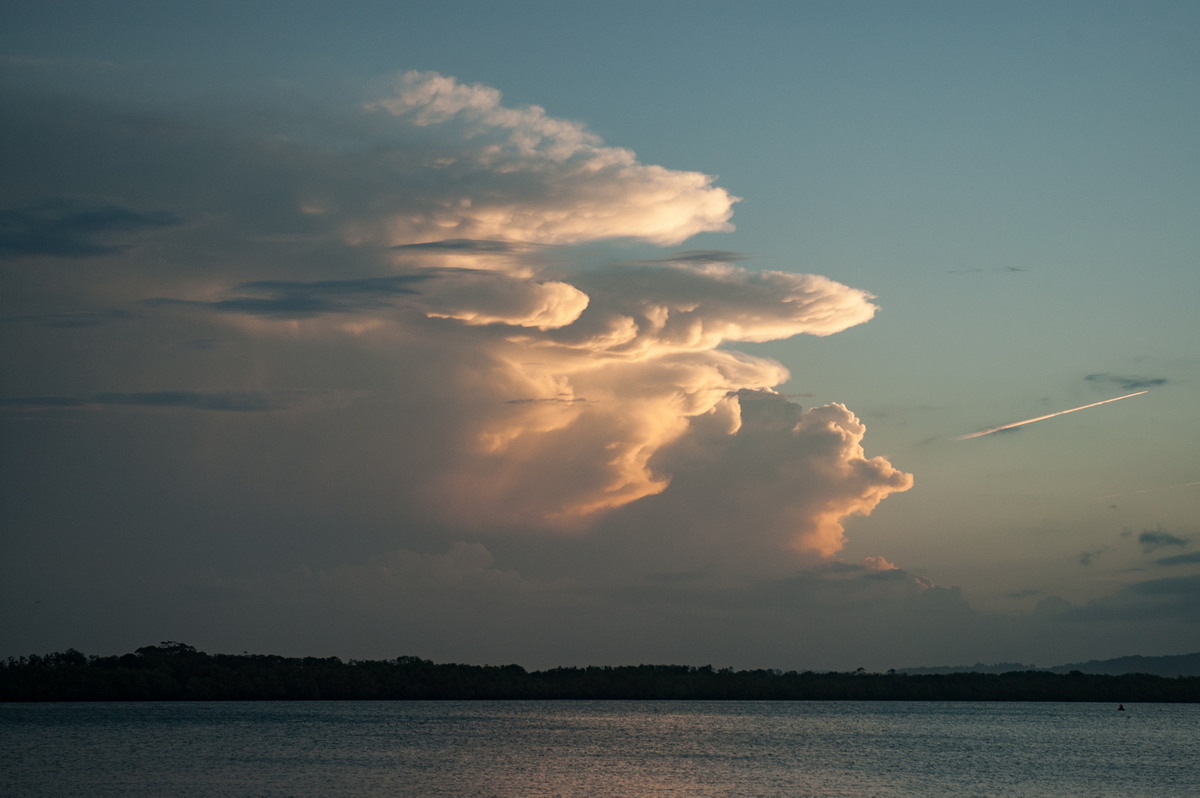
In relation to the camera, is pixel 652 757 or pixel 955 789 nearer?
pixel 955 789

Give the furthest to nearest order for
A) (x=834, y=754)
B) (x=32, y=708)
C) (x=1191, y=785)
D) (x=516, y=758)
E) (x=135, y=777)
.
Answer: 1. (x=32, y=708)
2. (x=834, y=754)
3. (x=516, y=758)
4. (x=1191, y=785)
5. (x=135, y=777)

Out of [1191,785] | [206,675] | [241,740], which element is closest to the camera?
[1191,785]

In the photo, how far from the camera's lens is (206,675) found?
192125mm

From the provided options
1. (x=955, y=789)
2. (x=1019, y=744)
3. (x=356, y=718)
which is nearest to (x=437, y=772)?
(x=955, y=789)

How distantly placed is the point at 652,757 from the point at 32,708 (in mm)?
118496

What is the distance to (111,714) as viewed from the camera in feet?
457

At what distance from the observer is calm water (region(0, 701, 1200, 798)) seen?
60062 mm

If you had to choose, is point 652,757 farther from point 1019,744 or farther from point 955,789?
point 1019,744

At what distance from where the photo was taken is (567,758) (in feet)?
→ 263

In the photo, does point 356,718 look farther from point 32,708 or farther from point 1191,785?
point 1191,785

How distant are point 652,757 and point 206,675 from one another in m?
135

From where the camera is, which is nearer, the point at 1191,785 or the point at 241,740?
the point at 1191,785

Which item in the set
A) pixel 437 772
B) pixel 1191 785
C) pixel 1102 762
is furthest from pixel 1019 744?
pixel 437 772

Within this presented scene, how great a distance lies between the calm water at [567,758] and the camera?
6006cm
